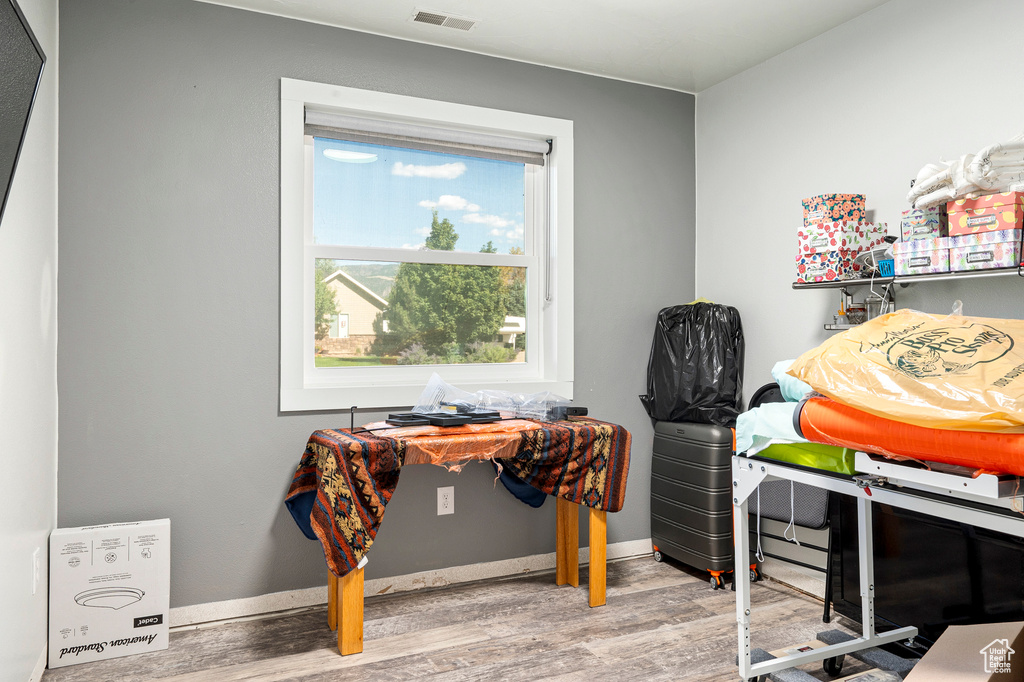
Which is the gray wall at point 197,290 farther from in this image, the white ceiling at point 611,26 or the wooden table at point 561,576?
the wooden table at point 561,576

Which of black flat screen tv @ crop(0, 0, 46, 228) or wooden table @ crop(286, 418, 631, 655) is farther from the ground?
black flat screen tv @ crop(0, 0, 46, 228)

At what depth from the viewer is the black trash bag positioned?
3193mm

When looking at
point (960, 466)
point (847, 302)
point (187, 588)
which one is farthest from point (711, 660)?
point (187, 588)

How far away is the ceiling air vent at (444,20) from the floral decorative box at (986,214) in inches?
77.0

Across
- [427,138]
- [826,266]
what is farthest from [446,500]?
[826,266]

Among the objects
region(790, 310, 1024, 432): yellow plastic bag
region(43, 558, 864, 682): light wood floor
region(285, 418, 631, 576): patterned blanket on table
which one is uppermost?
region(790, 310, 1024, 432): yellow plastic bag

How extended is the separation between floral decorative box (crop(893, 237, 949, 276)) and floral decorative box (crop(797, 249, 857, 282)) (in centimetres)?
19

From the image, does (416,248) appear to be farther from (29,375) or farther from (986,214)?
(986,214)

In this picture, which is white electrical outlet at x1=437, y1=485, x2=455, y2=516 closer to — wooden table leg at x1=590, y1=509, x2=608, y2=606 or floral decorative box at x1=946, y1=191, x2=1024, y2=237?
wooden table leg at x1=590, y1=509, x2=608, y2=606

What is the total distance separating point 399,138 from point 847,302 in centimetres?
207

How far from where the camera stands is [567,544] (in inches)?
122

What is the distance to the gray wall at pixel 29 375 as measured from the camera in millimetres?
1850

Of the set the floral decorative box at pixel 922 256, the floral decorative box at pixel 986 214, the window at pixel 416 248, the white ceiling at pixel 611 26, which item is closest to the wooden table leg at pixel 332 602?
the window at pixel 416 248

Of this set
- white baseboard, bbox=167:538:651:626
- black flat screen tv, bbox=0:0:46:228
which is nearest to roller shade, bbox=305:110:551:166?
black flat screen tv, bbox=0:0:46:228
